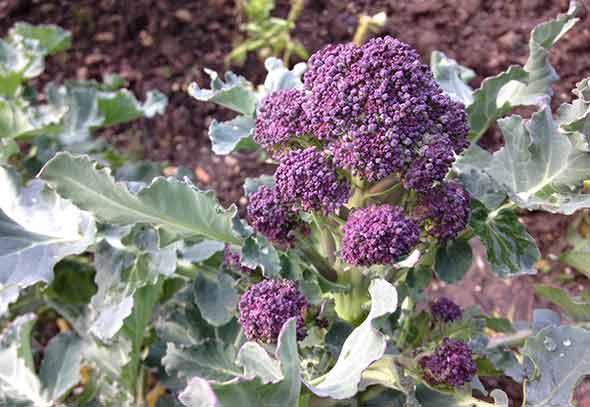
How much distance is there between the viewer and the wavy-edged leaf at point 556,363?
1112 millimetres

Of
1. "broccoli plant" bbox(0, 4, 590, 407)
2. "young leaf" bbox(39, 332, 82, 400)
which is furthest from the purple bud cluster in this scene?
"young leaf" bbox(39, 332, 82, 400)

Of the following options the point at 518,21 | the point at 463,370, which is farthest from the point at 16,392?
the point at 518,21

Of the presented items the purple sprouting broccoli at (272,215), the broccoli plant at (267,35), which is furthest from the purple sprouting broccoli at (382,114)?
the broccoli plant at (267,35)

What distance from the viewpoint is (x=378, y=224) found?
1.00m

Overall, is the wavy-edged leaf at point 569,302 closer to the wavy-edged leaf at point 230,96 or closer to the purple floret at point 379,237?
the purple floret at point 379,237

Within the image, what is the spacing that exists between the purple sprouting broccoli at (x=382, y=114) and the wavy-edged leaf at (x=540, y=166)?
17 cm

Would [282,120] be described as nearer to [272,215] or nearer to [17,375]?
[272,215]

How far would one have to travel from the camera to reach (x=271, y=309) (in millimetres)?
1056

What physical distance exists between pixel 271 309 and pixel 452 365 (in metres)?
0.32

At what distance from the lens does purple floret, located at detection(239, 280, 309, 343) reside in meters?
1.05

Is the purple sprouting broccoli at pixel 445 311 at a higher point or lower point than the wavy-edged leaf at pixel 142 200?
lower

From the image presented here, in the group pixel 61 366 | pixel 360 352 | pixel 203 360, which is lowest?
pixel 61 366

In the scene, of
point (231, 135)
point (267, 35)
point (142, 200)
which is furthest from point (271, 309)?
point (267, 35)

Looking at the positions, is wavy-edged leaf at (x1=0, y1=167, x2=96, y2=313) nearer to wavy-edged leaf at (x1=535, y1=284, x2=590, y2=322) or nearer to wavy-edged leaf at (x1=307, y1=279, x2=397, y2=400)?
wavy-edged leaf at (x1=307, y1=279, x2=397, y2=400)
